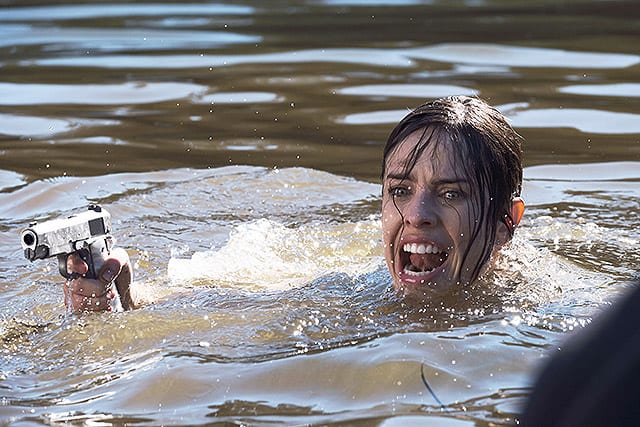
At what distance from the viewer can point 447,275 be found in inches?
144

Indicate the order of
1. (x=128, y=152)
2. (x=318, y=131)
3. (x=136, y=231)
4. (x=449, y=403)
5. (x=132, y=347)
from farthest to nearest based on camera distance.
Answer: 1. (x=318, y=131)
2. (x=128, y=152)
3. (x=136, y=231)
4. (x=132, y=347)
5. (x=449, y=403)

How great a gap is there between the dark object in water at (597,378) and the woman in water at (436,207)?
9.05 feet

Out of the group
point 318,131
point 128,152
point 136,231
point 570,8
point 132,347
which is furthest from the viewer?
point 570,8

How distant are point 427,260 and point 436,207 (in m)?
0.20

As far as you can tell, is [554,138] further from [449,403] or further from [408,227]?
[449,403]

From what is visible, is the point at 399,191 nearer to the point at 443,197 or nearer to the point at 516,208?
the point at 443,197

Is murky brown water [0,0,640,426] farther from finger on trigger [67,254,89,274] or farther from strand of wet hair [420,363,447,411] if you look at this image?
finger on trigger [67,254,89,274]

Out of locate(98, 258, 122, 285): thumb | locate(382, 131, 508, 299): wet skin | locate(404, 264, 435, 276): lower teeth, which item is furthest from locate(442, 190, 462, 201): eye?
locate(98, 258, 122, 285): thumb

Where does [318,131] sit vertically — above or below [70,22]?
below

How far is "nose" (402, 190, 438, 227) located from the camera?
358cm

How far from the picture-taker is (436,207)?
3619mm

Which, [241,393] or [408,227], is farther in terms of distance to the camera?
[408,227]

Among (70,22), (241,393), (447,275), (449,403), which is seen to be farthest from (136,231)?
(70,22)

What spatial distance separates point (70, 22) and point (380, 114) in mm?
5860
